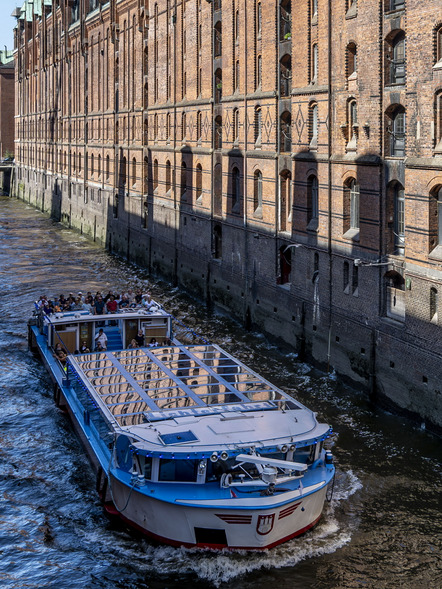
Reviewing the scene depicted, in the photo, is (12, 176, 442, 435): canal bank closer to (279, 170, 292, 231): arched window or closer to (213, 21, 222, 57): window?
(279, 170, 292, 231): arched window

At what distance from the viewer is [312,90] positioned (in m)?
32.1

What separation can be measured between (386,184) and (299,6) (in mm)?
9592

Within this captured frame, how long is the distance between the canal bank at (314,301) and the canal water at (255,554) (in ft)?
2.79

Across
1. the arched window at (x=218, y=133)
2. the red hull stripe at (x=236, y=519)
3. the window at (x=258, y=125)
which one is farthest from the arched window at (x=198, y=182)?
the red hull stripe at (x=236, y=519)

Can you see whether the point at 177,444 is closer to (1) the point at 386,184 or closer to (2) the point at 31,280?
(1) the point at 386,184

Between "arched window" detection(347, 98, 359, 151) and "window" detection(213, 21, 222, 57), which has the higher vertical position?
"window" detection(213, 21, 222, 57)

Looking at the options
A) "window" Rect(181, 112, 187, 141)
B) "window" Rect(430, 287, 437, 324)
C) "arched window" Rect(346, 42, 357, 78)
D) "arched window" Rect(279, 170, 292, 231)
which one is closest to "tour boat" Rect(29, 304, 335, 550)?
"window" Rect(430, 287, 437, 324)

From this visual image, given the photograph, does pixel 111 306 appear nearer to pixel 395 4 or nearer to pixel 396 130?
pixel 396 130

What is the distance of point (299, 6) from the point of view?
1307 inches

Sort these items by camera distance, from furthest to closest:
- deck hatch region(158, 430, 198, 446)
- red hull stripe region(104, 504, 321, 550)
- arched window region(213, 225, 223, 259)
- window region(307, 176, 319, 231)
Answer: arched window region(213, 225, 223, 259), window region(307, 176, 319, 231), deck hatch region(158, 430, 198, 446), red hull stripe region(104, 504, 321, 550)

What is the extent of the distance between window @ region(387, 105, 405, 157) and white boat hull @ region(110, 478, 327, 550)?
41.4 feet

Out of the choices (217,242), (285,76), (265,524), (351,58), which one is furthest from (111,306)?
(265,524)

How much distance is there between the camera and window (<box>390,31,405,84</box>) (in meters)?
26.8

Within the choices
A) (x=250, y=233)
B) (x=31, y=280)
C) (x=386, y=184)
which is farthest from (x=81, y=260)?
(x=386, y=184)
